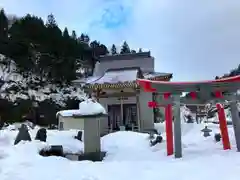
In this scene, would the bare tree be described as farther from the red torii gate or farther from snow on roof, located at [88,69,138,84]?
the red torii gate

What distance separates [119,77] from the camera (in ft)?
64.7

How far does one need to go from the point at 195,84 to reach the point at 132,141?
20.7 feet

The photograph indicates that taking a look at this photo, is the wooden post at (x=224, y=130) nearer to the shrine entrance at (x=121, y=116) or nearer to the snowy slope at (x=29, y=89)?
the shrine entrance at (x=121, y=116)

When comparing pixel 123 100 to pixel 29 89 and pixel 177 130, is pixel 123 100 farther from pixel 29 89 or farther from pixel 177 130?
pixel 29 89

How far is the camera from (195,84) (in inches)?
320

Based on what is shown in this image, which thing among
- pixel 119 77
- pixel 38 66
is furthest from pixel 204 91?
pixel 38 66

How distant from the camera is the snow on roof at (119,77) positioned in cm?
1890

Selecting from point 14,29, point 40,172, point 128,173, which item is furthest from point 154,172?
point 14,29

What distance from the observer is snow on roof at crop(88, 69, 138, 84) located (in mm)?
18905

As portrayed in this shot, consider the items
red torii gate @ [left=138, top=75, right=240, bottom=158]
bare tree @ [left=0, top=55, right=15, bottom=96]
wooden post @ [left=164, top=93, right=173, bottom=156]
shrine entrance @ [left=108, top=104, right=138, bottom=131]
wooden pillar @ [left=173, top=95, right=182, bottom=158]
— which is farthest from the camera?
bare tree @ [left=0, top=55, right=15, bottom=96]

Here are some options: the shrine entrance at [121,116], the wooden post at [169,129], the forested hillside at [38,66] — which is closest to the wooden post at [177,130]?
the wooden post at [169,129]

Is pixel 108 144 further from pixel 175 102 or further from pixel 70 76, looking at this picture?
pixel 70 76

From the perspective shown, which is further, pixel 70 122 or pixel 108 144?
pixel 70 122

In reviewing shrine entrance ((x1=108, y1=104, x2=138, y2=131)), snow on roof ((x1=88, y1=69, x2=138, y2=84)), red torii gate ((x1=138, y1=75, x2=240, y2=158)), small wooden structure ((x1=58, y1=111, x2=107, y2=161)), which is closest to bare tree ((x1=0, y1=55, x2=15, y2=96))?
snow on roof ((x1=88, y1=69, x2=138, y2=84))
